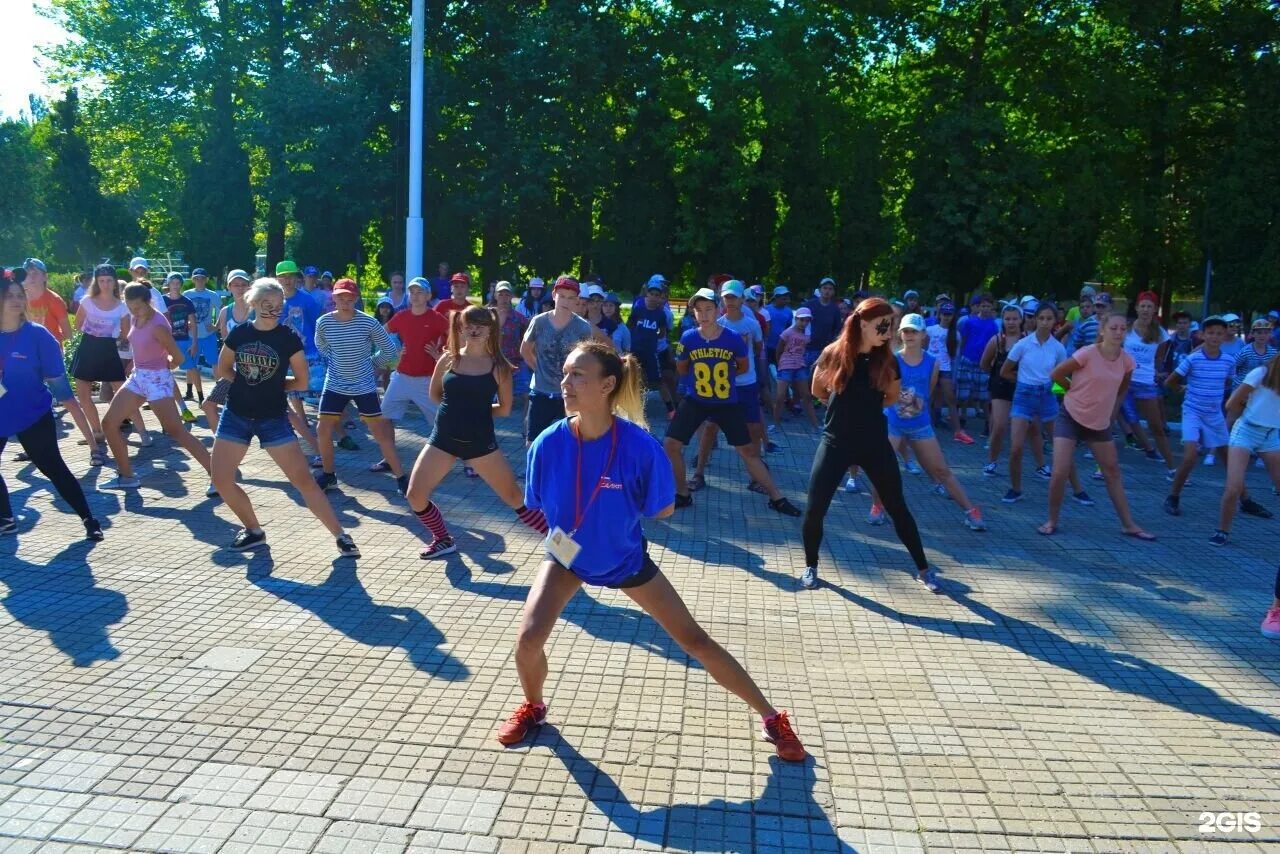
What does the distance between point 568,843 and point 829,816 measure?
975mm

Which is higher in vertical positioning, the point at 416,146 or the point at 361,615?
the point at 416,146

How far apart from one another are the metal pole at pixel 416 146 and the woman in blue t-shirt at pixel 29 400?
31.6ft

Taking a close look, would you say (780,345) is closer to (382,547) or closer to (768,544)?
(768,544)

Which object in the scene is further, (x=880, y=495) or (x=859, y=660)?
(x=880, y=495)

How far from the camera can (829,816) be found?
3809 mm

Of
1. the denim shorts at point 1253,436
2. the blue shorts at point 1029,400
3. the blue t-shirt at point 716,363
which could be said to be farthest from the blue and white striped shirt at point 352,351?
the denim shorts at point 1253,436

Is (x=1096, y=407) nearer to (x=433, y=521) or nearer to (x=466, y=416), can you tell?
(x=466, y=416)

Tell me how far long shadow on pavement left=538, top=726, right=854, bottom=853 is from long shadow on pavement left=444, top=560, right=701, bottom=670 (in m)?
1.30

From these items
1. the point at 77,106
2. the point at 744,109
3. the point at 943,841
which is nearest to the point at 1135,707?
the point at 943,841

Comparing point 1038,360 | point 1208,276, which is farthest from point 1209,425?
point 1208,276

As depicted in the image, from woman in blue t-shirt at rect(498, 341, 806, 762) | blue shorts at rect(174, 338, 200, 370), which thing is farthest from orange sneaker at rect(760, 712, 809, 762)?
blue shorts at rect(174, 338, 200, 370)

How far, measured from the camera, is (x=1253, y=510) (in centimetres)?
938

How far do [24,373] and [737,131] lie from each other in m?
18.7

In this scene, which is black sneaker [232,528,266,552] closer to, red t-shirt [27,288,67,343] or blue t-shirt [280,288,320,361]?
blue t-shirt [280,288,320,361]
